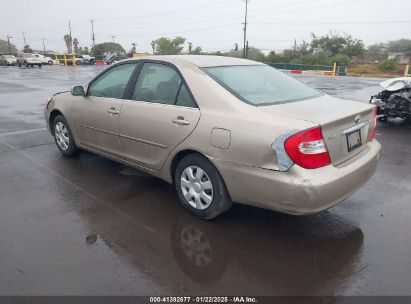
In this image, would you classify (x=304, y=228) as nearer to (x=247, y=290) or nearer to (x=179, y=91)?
(x=247, y=290)

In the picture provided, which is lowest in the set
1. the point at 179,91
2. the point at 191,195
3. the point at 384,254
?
the point at 384,254

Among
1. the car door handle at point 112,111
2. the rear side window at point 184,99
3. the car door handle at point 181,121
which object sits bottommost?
the car door handle at point 112,111

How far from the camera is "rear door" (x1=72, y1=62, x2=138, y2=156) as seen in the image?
4430 mm

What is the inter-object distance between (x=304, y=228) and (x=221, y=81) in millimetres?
1641

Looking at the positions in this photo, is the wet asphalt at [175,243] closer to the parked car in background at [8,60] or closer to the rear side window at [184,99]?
the rear side window at [184,99]

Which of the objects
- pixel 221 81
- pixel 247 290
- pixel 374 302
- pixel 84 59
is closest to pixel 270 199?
pixel 247 290

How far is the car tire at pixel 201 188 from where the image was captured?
3430 mm

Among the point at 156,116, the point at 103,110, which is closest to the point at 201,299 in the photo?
the point at 156,116

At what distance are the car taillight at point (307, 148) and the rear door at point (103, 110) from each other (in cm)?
224

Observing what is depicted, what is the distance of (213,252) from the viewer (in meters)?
3.13

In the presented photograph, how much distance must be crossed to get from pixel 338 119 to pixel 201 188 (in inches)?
55.1

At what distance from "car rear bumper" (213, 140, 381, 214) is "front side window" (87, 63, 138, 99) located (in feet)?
5.95

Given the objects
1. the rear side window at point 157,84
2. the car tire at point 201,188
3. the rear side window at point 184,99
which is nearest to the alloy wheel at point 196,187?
the car tire at point 201,188

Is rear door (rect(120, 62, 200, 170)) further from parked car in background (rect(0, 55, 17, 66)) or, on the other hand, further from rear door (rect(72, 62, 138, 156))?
parked car in background (rect(0, 55, 17, 66))
